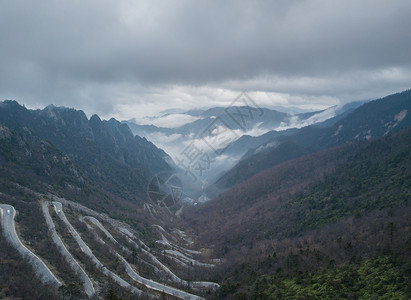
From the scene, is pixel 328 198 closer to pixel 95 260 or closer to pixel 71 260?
pixel 95 260

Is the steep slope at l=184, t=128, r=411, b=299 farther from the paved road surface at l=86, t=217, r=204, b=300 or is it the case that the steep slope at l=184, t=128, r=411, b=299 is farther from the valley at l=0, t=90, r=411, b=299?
the paved road surface at l=86, t=217, r=204, b=300

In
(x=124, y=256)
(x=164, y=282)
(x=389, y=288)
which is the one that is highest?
(x=124, y=256)

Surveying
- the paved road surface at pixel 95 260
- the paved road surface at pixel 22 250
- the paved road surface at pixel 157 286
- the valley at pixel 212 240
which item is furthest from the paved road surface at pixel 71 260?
the paved road surface at pixel 157 286

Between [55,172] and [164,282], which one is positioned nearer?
[164,282]

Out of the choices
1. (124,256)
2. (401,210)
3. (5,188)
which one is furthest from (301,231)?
(5,188)

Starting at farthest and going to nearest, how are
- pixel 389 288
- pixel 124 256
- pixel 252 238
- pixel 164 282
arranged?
pixel 252 238 < pixel 124 256 < pixel 164 282 < pixel 389 288

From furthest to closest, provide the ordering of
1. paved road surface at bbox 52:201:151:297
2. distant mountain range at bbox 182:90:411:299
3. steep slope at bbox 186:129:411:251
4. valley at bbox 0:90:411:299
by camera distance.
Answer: steep slope at bbox 186:129:411:251 < paved road surface at bbox 52:201:151:297 < valley at bbox 0:90:411:299 < distant mountain range at bbox 182:90:411:299

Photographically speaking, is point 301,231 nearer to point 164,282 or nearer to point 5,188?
point 164,282

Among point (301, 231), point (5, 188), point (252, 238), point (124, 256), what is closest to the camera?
point (124, 256)

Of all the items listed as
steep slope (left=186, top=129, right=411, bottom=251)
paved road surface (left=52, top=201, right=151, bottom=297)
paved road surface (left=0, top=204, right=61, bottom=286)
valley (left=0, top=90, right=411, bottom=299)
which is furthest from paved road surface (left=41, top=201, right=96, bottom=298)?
steep slope (left=186, top=129, right=411, bottom=251)
